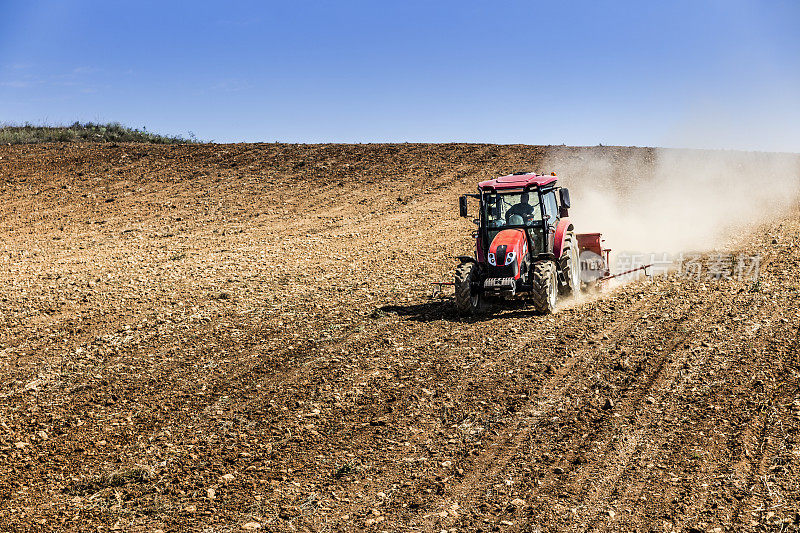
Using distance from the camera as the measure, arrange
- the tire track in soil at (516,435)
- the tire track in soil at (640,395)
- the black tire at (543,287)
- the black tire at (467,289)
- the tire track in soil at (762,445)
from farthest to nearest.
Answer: the black tire at (467,289) → the black tire at (543,287) → the tire track in soil at (640,395) → the tire track in soil at (516,435) → the tire track in soil at (762,445)

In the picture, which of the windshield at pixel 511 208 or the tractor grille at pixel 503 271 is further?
the windshield at pixel 511 208

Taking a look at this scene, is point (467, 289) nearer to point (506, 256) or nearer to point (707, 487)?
point (506, 256)

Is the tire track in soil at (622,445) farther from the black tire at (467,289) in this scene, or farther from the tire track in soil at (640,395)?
the black tire at (467,289)

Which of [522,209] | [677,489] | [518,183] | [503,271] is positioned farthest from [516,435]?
[518,183]

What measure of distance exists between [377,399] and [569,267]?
5.99m

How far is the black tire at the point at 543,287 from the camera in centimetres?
1289

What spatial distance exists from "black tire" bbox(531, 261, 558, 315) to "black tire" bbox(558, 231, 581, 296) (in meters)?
0.81

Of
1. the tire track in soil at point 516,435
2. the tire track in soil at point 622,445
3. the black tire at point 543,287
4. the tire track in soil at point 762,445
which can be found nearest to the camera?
the tire track in soil at point 762,445

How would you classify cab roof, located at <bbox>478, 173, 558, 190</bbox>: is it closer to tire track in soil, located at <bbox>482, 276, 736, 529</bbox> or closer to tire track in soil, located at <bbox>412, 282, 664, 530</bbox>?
tire track in soil, located at <bbox>412, 282, 664, 530</bbox>

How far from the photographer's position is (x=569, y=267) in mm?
14047

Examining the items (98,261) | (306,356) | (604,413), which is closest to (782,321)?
(604,413)

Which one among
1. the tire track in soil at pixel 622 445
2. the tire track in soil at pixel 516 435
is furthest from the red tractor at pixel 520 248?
the tire track in soil at pixel 622 445

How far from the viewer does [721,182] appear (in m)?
32.3

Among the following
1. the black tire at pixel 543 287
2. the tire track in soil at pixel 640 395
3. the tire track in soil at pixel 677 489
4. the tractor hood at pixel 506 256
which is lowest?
the tire track in soil at pixel 677 489
